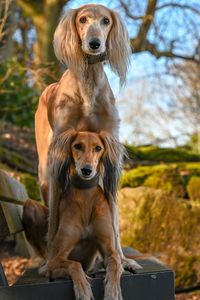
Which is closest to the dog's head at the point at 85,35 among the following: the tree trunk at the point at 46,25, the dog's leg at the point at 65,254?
the dog's leg at the point at 65,254

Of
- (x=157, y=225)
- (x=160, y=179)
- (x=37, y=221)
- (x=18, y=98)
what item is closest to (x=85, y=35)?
(x=37, y=221)

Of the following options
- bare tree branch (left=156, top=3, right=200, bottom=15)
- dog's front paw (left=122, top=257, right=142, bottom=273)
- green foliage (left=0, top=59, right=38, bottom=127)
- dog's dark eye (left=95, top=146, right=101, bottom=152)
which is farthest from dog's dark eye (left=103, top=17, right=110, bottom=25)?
bare tree branch (left=156, top=3, right=200, bottom=15)

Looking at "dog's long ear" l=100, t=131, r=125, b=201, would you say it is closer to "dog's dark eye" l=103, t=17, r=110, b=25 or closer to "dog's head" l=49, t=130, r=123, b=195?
"dog's head" l=49, t=130, r=123, b=195

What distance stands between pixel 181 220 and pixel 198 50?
5.97m

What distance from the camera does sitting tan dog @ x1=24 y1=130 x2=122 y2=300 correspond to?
3273mm

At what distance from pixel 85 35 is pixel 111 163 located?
2.98 feet

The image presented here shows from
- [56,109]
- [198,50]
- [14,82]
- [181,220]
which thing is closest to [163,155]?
[198,50]

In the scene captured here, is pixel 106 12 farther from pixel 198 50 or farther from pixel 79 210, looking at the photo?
pixel 198 50

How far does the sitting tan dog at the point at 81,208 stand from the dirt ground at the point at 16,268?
3.80 meters

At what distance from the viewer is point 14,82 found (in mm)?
11789

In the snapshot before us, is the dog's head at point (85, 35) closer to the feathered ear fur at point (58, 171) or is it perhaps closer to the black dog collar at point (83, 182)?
the feathered ear fur at point (58, 171)

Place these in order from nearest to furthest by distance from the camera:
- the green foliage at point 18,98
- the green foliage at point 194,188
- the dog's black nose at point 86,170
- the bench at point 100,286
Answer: the bench at point 100,286, the dog's black nose at point 86,170, the green foliage at point 194,188, the green foliage at point 18,98

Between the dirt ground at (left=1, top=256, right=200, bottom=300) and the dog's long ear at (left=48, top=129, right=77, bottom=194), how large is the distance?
12.4ft

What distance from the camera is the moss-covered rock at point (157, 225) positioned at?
7.30m
